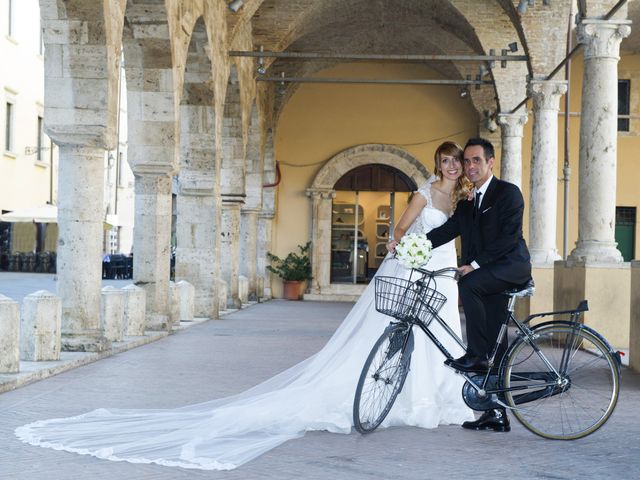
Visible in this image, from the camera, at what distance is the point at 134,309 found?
1147 centimetres

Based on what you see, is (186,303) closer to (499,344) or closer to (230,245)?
(230,245)

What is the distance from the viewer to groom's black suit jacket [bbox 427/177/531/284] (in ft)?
18.5

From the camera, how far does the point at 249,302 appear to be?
21.6 meters

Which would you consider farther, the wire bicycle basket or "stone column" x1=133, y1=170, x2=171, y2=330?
"stone column" x1=133, y1=170, x2=171, y2=330

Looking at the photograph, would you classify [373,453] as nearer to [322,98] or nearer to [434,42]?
[434,42]

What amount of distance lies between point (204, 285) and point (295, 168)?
10.3 m

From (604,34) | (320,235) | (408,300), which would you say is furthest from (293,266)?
(408,300)

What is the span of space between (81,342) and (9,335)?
1912 millimetres

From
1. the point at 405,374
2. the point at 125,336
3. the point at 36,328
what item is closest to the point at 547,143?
the point at 125,336

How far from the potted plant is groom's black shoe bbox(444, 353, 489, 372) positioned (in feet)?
62.3

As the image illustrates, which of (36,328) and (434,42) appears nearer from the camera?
(36,328)

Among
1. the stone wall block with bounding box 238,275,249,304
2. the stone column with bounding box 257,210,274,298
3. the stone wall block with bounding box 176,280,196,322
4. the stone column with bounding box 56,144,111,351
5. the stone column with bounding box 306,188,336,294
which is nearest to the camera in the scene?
the stone column with bounding box 56,144,111,351

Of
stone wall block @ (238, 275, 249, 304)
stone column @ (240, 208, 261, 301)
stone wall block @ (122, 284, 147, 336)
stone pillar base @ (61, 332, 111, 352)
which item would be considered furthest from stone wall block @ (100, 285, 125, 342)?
stone column @ (240, 208, 261, 301)

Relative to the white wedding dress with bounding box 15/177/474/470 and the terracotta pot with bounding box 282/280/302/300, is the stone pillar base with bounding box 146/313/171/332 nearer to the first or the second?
the white wedding dress with bounding box 15/177/474/470
